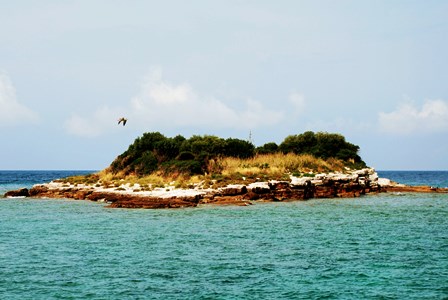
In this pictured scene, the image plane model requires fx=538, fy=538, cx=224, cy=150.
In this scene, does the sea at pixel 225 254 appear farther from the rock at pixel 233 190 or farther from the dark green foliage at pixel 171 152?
the dark green foliage at pixel 171 152

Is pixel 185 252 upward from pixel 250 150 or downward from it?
downward

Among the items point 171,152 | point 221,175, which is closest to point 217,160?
point 221,175

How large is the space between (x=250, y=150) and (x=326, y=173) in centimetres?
1300

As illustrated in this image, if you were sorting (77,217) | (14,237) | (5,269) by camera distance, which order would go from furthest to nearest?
(77,217) < (14,237) < (5,269)

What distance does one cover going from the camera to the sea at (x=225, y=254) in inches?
727

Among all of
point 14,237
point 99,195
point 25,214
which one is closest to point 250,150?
point 99,195

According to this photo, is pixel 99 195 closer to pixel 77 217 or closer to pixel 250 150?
pixel 77 217

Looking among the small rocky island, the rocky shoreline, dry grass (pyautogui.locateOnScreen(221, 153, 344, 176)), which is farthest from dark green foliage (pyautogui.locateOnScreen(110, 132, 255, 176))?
the rocky shoreline

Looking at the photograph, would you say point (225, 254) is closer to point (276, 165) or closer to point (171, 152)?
point (276, 165)

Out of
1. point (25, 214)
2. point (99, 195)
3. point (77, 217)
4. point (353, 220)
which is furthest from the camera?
point (99, 195)

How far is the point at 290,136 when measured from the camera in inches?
3093

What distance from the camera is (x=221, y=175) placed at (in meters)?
55.2

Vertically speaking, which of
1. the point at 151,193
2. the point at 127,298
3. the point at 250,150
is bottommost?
the point at 127,298

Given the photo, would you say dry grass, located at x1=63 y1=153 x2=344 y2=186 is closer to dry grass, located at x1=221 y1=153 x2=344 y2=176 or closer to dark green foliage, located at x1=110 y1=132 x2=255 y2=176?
dry grass, located at x1=221 y1=153 x2=344 y2=176
